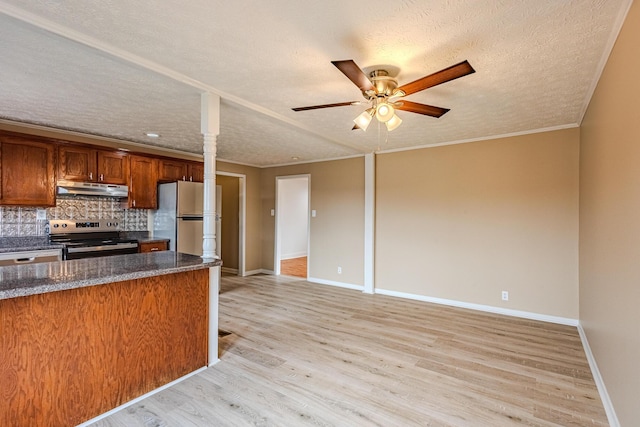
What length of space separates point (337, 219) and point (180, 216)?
8.64ft

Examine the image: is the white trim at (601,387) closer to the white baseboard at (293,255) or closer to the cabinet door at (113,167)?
the cabinet door at (113,167)

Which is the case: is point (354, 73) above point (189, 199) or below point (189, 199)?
above

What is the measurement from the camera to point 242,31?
6.09ft

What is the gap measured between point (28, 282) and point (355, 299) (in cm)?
389

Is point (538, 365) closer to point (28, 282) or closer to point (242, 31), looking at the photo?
point (242, 31)

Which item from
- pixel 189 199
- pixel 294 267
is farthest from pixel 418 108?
pixel 294 267

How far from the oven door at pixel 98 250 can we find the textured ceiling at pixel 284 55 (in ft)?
5.00

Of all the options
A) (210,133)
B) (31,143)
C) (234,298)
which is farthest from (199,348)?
(31,143)

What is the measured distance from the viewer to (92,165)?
4125mm

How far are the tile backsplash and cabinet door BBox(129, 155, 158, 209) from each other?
327 millimetres

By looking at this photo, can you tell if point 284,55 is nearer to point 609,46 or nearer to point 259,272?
point 609,46

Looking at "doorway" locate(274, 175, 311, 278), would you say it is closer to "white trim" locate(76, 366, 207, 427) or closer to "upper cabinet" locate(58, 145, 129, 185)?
"upper cabinet" locate(58, 145, 129, 185)

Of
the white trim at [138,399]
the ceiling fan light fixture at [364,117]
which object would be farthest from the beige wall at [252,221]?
the ceiling fan light fixture at [364,117]

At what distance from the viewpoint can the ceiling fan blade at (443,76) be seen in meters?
1.70
